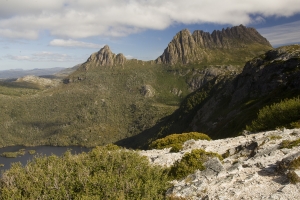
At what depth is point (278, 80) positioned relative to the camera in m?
108

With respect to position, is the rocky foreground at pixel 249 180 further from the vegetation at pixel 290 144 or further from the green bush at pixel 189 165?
the green bush at pixel 189 165

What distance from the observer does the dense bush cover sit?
2028cm

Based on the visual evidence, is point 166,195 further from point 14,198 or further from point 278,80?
point 278,80

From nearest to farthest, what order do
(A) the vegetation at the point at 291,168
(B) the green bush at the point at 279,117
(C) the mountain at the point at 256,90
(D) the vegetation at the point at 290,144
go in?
(A) the vegetation at the point at 291,168 → (D) the vegetation at the point at 290,144 → (B) the green bush at the point at 279,117 → (C) the mountain at the point at 256,90

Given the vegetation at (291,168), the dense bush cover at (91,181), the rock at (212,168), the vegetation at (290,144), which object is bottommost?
the dense bush cover at (91,181)

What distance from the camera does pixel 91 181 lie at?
20.9m

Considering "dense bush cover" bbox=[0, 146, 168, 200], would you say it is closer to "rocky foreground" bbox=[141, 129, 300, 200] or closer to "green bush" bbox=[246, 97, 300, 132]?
"rocky foreground" bbox=[141, 129, 300, 200]

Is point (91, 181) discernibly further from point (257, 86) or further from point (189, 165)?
point (257, 86)

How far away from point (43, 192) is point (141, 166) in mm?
10227

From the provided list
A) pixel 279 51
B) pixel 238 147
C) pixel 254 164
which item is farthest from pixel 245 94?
pixel 254 164

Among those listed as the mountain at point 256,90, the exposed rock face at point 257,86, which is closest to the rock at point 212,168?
the mountain at point 256,90

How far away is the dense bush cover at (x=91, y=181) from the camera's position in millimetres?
20281

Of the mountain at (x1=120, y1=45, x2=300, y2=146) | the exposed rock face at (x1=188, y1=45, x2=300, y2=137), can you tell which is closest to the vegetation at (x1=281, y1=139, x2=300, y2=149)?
the mountain at (x1=120, y1=45, x2=300, y2=146)

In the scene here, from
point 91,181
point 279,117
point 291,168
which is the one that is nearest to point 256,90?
point 279,117
